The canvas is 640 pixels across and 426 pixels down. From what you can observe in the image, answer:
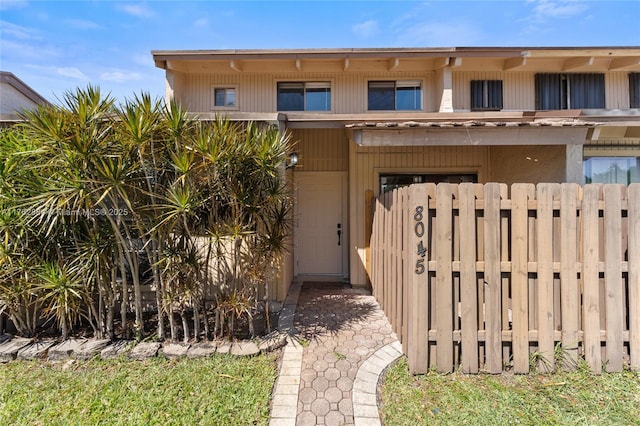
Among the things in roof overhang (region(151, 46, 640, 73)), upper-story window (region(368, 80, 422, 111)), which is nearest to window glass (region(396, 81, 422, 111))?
upper-story window (region(368, 80, 422, 111))

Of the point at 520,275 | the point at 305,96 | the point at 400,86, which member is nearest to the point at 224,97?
the point at 305,96

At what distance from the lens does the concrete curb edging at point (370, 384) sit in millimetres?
2568

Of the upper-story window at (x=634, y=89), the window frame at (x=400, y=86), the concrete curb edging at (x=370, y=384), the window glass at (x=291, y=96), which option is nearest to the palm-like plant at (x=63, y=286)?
the concrete curb edging at (x=370, y=384)

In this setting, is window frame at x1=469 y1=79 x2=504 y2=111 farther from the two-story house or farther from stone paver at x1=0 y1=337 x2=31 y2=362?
stone paver at x1=0 y1=337 x2=31 y2=362

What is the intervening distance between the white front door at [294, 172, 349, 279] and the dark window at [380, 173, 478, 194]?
3.18ft

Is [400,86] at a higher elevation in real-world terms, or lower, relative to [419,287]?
higher

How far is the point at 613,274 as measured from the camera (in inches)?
122

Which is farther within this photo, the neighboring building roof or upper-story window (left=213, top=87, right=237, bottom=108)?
the neighboring building roof

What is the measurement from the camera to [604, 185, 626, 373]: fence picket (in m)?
3.10

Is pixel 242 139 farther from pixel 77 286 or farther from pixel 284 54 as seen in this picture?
pixel 284 54

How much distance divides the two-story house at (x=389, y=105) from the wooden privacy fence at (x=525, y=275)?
2.38 meters

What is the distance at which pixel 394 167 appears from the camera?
663 centimetres

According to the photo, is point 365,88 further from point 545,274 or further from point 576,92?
point 545,274

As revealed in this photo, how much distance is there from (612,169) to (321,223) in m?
6.82
